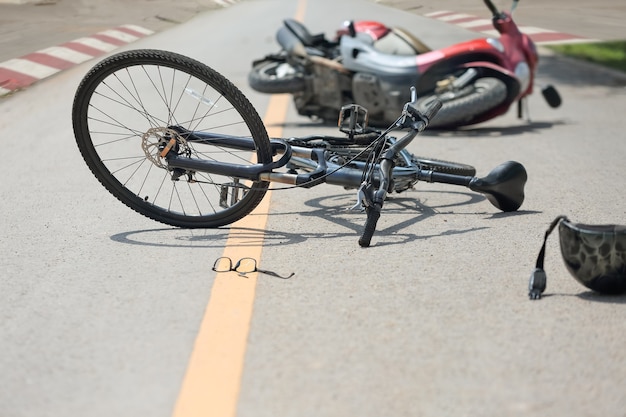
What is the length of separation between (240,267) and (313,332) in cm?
107

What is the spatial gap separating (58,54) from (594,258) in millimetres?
9467

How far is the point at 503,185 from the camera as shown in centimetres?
610

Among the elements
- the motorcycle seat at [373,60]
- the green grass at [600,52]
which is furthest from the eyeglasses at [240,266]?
the green grass at [600,52]

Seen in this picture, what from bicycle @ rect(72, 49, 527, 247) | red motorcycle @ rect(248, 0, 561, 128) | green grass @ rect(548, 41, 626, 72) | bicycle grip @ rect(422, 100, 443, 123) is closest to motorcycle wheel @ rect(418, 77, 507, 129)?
red motorcycle @ rect(248, 0, 561, 128)

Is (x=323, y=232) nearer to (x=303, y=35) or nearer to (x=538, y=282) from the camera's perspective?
(x=538, y=282)

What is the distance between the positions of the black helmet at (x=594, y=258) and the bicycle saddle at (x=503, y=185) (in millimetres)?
1554

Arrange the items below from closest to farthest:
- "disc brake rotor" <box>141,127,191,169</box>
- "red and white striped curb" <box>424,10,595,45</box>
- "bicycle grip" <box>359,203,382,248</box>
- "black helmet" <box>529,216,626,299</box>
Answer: "black helmet" <box>529,216,626,299</box>
"bicycle grip" <box>359,203,382,248</box>
"disc brake rotor" <box>141,127,191,169</box>
"red and white striped curb" <box>424,10,595,45</box>

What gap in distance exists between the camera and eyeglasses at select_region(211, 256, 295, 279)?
4.95 meters

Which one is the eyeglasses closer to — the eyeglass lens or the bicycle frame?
the eyeglass lens

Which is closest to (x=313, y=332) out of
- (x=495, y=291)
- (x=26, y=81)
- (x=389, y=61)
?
(x=495, y=291)

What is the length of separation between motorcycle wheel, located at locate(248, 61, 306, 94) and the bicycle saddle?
4.16 m

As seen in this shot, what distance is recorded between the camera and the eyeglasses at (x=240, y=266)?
16.3 ft

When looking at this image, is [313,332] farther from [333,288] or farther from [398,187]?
[398,187]

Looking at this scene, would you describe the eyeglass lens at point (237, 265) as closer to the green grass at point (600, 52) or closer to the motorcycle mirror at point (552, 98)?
the motorcycle mirror at point (552, 98)
